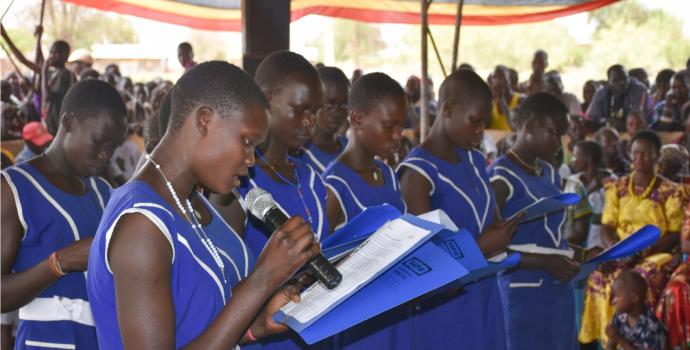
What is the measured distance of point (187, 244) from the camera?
1.88 m

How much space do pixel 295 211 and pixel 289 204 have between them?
0.03m

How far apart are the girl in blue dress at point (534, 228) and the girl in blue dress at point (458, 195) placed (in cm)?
30

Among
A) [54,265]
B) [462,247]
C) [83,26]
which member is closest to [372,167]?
[462,247]

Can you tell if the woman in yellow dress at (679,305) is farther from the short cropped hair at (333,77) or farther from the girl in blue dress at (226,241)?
the girl in blue dress at (226,241)

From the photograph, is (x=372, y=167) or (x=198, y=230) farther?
(x=372, y=167)

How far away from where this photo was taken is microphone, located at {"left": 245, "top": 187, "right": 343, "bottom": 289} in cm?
189

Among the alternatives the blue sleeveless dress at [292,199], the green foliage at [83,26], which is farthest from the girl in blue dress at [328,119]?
the green foliage at [83,26]

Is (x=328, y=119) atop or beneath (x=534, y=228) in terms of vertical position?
atop

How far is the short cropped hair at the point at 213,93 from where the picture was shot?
1.94 metres

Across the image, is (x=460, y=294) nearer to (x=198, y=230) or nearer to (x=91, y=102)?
(x=91, y=102)

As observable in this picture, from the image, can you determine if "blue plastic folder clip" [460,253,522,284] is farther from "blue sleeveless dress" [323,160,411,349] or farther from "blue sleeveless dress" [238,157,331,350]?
"blue sleeveless dress" [238,157,331,350]

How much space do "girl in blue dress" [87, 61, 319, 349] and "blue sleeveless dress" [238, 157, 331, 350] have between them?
837 millimetres

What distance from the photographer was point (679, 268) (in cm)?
561

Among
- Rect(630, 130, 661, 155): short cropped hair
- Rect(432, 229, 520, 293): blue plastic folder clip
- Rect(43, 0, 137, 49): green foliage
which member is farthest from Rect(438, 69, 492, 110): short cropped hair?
Rect(43, 0, 137, 49): green foliage
